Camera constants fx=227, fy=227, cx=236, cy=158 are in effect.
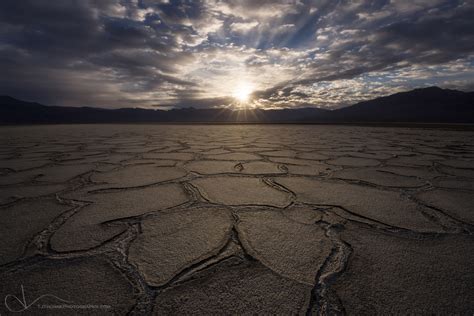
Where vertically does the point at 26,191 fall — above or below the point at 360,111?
below

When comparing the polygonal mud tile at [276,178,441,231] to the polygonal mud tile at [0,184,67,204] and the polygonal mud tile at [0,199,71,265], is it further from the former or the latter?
the polygonal mud tile at [0,184,67,204]

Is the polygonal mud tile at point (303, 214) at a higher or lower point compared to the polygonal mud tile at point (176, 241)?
higher

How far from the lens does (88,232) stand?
844 mm

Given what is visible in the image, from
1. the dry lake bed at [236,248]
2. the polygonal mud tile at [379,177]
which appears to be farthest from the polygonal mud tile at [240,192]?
the polygonal mud tile at [379,177]

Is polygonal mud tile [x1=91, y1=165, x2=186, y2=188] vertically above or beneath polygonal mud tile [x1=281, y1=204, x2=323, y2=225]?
beneath

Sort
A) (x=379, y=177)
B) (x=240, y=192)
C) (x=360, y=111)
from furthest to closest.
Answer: (x=360, y=111), (x=379, y=177), (x=240, y=192)

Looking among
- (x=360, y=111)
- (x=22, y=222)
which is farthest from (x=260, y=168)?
(x=360, y=111)

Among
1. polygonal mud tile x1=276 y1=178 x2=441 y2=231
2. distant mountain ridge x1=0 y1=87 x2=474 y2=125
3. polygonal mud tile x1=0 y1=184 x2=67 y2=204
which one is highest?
distant mountain ridge x1=0 y1=87 x2=474 y2=125

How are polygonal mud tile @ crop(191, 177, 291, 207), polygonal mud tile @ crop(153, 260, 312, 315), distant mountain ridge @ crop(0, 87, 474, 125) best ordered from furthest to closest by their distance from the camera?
distant mountain ridge @ crop(0, 87, 474, 125) < polygonal mud tile @ crop(191, 177, 291, 207) < polygonal mud tile @ crop(153, 260, 312, 315)

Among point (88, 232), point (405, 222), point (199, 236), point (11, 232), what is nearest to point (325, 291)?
point (199, 236)

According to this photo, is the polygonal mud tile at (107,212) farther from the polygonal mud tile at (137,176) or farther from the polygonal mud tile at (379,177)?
the polygonal mud tile at (379,177)
